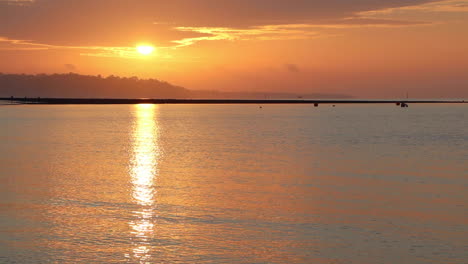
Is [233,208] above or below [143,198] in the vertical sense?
below

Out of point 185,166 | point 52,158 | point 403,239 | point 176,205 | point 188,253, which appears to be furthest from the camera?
point 52,158

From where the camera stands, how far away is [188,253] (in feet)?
59.8

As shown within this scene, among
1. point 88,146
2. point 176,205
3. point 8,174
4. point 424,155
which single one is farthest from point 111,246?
point 88,146

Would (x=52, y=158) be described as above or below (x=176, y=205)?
above

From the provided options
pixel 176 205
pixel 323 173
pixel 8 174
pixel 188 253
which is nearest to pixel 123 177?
pixel 8 174

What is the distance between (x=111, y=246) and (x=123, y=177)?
55.6ft

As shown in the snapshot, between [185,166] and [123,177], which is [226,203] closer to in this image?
[123,177]

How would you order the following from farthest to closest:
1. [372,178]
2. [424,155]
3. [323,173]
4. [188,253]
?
[424,155], [323,173], [372,178], [188,253]

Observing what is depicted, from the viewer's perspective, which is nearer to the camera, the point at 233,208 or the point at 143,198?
the point at 233,208

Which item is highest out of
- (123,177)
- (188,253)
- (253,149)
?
(253,149)

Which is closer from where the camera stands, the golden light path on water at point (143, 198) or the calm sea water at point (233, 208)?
the calm sea water at point (233, 208)

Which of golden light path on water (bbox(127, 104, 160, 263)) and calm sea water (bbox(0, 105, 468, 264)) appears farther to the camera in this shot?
golden light path on water (bbox(127, 104, 160, 263))

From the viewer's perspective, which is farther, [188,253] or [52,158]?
[52,158]

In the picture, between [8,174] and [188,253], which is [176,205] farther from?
[8,174]
